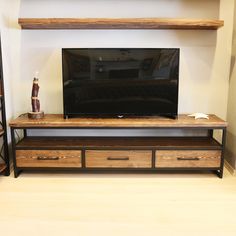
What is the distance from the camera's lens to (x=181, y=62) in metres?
3.10

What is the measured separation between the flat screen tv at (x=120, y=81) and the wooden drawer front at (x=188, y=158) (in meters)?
0.42

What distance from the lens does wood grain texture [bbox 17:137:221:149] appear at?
109 inches

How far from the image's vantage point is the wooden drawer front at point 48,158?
2.77 metres

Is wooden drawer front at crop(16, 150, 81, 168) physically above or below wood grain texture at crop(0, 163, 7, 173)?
above

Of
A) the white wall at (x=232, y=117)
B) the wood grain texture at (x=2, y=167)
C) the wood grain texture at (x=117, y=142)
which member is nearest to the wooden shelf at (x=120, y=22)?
the white wall at (x=232, y=117)

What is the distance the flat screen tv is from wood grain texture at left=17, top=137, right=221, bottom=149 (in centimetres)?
29

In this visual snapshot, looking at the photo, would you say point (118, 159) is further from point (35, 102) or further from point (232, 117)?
point (232, 117)

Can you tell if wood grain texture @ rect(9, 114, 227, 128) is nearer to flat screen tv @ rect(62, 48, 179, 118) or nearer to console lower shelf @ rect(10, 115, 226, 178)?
console lower shelf @ rect(10, 115, 226, 178)

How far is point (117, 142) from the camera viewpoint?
9.65ft
